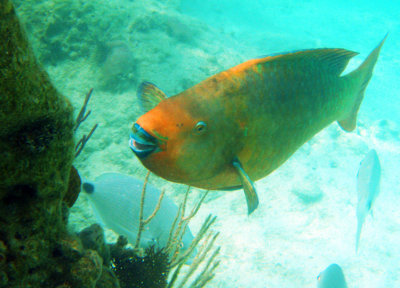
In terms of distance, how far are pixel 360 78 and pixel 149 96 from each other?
1.80 metres

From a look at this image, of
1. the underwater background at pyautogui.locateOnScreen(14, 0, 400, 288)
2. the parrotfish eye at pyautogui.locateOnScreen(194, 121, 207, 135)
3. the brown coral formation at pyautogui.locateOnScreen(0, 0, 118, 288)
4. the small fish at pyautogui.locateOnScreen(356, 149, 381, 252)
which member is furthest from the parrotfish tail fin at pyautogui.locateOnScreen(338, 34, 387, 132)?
the underwater background at pyautogui.locateOnScreen(14, 0, 400, 288)

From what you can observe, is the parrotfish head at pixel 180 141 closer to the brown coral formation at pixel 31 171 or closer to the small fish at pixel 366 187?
the brown coral formation at pixel 31 171

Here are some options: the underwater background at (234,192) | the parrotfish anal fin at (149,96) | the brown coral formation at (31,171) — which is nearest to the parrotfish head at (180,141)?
the parrotfish anal fin at (149,96)

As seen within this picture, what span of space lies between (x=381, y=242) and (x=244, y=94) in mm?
8212

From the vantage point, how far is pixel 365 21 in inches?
1356

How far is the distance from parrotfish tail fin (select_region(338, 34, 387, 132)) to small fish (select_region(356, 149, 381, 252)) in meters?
3.07

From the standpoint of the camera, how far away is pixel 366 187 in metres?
4.76

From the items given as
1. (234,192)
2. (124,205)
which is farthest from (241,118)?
(234,192)

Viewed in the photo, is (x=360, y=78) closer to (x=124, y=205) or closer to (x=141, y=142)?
(x=141, y=142)

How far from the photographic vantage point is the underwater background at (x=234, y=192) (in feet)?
19.3

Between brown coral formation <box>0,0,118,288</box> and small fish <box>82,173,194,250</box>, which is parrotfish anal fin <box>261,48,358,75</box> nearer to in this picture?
brown coral formation <box>0,0,118,288</box>

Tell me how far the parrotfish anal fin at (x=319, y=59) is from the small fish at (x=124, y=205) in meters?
3.08

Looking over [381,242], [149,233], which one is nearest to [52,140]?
[149,233]

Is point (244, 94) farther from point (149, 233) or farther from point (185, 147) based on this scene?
point (149, 233)
